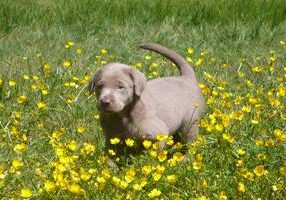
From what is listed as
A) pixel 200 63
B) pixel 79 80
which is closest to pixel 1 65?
pixel 79 80

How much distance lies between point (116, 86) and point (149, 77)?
1.67 metres

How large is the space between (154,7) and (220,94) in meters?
2.78

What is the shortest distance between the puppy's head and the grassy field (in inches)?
10.7

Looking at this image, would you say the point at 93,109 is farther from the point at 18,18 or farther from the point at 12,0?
the point at 12,0

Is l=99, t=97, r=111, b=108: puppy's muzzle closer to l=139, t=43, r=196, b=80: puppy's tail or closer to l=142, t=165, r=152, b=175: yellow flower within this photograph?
l=142, t=165, r=152, b=175: yellow flower

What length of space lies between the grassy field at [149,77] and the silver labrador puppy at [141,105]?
126mm

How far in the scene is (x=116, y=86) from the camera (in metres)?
3.96

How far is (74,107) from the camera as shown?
5.01 m

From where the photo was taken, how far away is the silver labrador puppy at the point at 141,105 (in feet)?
13.0

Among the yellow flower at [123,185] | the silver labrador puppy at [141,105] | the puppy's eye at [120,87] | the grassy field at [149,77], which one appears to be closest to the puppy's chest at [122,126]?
the silver labrador puppy at [141,105]

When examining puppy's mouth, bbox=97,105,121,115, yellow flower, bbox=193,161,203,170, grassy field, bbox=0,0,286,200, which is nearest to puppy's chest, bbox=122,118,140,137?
grassy field, bbox=0,0,286,200

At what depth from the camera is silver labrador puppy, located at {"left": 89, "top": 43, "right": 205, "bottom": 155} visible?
3959mm

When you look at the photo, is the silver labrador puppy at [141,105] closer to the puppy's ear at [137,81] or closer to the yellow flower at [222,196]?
the puppy's ear at [137,81]

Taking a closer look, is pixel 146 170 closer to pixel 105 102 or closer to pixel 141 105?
pixel 105 102
